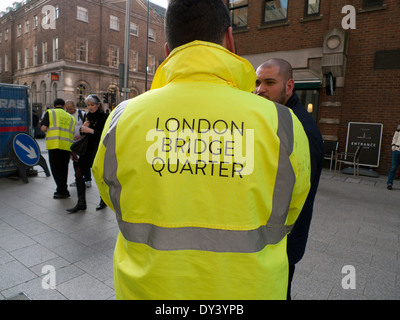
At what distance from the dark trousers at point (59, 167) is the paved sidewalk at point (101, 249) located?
1.09 feet

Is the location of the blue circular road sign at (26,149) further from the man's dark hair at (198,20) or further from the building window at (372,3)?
the building window at (372,3)

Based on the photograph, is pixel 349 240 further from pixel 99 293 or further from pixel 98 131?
pixel 98 131

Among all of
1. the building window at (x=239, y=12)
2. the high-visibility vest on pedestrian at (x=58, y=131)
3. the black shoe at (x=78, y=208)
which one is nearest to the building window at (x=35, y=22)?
the building window at (x=239, y=12)

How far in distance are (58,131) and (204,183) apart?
599 cm

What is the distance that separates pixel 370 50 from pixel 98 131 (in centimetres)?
962

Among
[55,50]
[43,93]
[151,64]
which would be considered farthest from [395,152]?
[151,64]

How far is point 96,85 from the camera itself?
32.0m

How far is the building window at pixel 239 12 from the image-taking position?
41.2ft

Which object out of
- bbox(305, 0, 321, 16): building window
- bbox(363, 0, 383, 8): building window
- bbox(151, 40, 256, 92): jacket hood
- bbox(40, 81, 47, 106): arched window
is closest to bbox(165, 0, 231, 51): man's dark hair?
bbox(151, 40, 256, 92): jacket hood

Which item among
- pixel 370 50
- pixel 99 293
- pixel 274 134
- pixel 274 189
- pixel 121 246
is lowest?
pixel 99 293

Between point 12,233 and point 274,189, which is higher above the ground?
point 274,189

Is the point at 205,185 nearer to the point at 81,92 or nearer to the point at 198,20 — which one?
the point at 198,20

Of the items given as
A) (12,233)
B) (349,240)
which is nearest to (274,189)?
(349,240)
